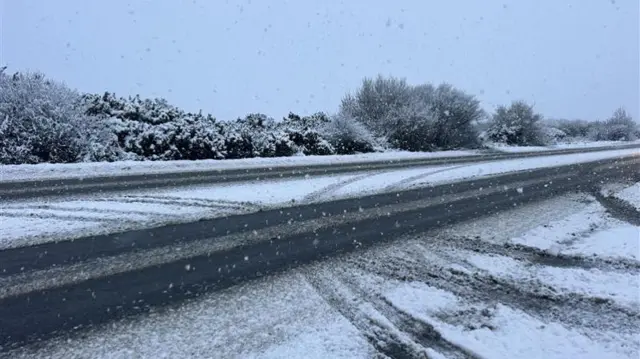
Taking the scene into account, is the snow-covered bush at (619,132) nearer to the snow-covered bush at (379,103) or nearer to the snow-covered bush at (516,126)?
the snow-covered bush at (516,126)

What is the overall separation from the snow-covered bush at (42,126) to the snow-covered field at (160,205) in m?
7.72

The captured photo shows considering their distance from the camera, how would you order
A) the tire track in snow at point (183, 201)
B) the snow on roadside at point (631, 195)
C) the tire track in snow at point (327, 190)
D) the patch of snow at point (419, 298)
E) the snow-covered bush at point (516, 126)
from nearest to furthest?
the patch of snow at point (419, 298) < the tire track in snow at point (183, 201) < the tire track in snow at point (327, 190) < the snow on roadside at point (631, 195) < the snow-covered bush at point (516, 126)

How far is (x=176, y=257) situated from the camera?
6078 millimetres

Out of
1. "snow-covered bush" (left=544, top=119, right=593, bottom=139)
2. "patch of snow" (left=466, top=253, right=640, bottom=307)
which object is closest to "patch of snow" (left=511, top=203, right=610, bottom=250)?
"patch of snow" (left=466, top=253, right=640, bottom=307)

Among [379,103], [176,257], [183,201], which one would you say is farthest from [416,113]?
[176,257]

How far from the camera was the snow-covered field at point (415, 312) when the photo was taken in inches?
146

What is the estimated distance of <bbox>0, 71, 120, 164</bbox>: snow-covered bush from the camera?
53.8 feet

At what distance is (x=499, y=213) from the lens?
32.1 feet

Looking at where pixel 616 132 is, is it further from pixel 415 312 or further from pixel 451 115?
pixel 415 312

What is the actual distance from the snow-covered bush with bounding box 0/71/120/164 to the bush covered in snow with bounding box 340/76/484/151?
551 inches

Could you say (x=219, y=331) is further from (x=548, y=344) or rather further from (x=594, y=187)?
(x=594, y=187)

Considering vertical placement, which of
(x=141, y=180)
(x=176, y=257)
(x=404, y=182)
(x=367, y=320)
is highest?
(x=141, y=180)

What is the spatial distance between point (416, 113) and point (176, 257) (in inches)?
1052

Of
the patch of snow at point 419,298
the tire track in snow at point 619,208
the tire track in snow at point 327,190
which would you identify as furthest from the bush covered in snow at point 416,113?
the patch of snow at point 419,298
